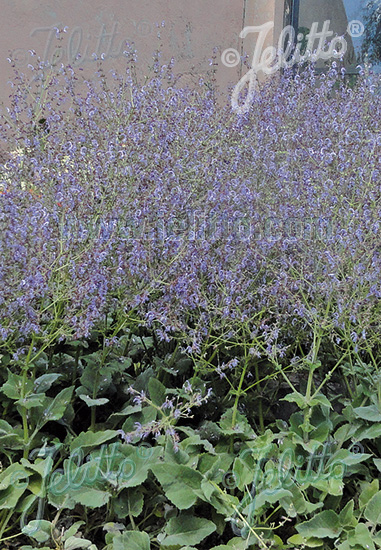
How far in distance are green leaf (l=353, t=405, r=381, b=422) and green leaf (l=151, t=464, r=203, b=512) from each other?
609 millimetres

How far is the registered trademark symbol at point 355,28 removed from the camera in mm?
6551

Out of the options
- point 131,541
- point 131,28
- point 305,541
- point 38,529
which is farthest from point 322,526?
point 131,28

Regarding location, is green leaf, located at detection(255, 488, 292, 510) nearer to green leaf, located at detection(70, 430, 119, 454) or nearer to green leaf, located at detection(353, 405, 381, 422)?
green leaf, located at detection(353, 405, 381, 422)

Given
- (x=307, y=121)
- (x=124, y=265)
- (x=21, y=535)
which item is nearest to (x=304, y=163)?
(x=307, y=121)

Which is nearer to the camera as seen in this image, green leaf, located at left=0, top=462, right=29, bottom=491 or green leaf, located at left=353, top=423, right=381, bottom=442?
green leaf, located at left=0, top=462, right=29, bottom=491

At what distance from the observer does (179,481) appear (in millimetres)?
1815

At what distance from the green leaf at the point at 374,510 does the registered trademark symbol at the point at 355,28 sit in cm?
598

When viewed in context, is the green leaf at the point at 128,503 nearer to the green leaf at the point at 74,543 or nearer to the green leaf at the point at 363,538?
the green leaf at the point at 74,543

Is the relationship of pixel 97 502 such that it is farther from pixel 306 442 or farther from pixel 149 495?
pixel 306 442

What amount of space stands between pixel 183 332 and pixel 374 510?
817 millimetres

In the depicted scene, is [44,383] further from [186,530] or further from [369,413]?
[369,413]

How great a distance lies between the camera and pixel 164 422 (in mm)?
1834

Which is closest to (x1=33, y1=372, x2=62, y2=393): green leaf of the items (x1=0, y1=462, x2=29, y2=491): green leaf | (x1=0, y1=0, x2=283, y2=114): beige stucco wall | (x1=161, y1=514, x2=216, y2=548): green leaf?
(x1=0, y1=462, x2=29, y2=491): green leaf

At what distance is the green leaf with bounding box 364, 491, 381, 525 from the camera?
1780mm
